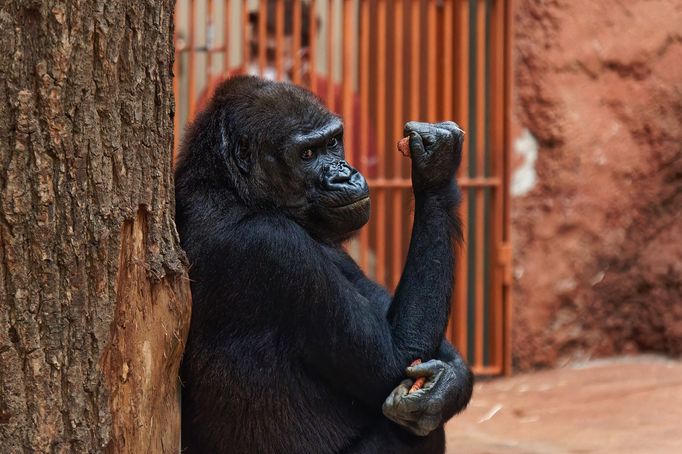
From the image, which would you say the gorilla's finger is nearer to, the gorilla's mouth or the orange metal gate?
the gorilla's mouth

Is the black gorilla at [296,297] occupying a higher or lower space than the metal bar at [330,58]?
lower

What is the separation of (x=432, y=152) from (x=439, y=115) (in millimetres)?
2586

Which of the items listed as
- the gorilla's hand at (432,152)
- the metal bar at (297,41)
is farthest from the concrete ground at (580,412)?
the metal bar at (297,41)

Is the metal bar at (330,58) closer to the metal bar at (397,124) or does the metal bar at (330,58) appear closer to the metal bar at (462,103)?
the metal bar at (397,124)

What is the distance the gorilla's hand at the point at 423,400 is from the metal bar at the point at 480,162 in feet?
9.19

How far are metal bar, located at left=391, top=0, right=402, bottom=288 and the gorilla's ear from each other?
8.70 ft

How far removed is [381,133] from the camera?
5.64 metres

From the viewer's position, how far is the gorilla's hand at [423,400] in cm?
288

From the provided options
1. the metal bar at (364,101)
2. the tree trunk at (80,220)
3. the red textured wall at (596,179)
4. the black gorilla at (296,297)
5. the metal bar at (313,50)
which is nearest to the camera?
the tree trunk at (80,220)

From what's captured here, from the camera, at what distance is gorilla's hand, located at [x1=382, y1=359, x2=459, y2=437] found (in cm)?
288

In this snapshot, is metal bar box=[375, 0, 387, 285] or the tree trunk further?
metal bar box=[375, 0, 387, 285]

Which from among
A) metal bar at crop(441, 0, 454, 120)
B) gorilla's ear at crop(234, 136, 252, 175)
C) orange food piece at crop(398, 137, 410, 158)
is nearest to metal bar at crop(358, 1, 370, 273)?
metal bar at crop(441, 0, 454, 120)

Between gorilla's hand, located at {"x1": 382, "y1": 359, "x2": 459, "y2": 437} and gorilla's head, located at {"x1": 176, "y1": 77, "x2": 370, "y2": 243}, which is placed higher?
gorilla's head, located at {"x1": 176, "y1": 77, "x2": 370, "y2": 243}

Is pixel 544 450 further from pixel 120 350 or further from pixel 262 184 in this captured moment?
pixel 120 350
